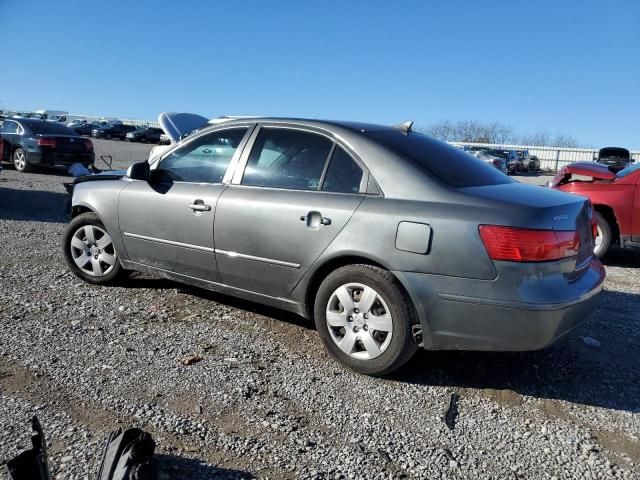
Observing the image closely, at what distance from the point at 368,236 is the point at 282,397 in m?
1.09

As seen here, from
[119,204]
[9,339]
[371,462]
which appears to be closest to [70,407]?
[9,339]

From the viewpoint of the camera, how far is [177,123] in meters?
7.84

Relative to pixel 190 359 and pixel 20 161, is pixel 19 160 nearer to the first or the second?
→ pixel 20 161

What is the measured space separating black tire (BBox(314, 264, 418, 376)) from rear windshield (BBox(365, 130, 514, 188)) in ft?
2.41

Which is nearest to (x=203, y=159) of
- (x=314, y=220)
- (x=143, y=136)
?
(x=314, y=220)

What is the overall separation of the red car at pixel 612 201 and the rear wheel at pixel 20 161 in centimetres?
1383

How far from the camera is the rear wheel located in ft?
47.9

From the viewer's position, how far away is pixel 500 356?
3783 mm

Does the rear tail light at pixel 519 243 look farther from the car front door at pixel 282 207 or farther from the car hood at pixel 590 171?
the car hood at pixel 590 171

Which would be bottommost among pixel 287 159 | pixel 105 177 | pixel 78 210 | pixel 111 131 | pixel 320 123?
pixel 78 210

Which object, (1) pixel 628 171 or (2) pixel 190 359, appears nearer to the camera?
(2) pixel 190 359

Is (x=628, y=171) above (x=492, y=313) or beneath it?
above

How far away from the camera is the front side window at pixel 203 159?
13.5ft

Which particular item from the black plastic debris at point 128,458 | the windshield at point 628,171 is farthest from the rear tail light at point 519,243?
the windshield at point 628,171
